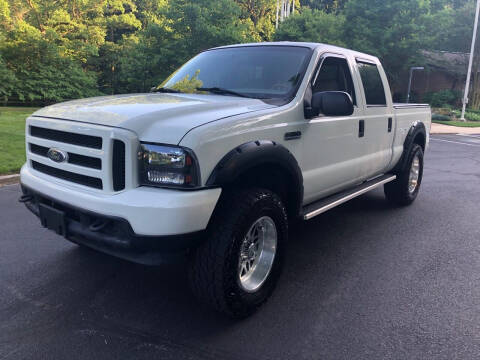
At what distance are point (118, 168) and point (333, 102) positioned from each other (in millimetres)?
1741

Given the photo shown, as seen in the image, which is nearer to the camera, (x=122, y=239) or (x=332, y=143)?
(x=122, y=239)

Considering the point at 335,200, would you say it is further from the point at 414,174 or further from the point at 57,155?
the point at 414,174

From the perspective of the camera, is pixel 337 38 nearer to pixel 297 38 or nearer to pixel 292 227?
pixel 297 38

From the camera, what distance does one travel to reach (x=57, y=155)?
3049 millimetres

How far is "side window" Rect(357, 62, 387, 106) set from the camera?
480cm

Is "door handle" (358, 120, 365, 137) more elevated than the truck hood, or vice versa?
the truck hood

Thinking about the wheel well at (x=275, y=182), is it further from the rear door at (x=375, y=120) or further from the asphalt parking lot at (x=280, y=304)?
the rear door at (x=375, y=120)

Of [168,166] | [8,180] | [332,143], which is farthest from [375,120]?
[8,180]

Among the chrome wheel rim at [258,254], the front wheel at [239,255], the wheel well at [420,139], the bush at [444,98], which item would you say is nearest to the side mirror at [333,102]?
the front wheel at [239,255]

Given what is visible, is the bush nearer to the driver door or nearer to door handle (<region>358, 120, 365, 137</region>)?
door handle (<region>358, 120, 365, 137</region>)

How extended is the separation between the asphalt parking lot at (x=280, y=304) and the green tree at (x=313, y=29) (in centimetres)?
2693

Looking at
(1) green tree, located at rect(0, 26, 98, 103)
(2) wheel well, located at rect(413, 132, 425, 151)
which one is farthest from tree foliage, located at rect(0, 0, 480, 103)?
(2) wheel well, located at rect(413, 132, 425, 151)

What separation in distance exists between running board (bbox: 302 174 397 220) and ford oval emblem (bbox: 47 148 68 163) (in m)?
1.93

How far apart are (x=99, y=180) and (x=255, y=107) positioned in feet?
4.10
